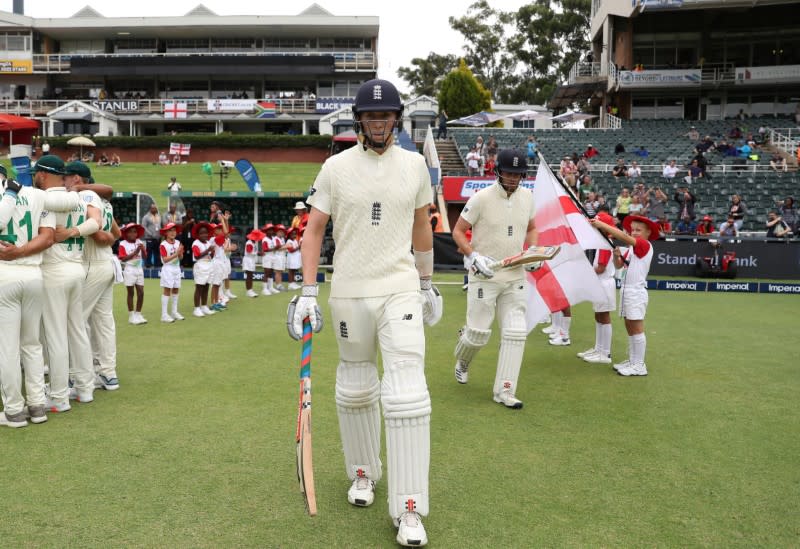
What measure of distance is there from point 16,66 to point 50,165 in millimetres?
58637

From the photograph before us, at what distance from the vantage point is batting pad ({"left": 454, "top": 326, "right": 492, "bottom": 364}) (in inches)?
267

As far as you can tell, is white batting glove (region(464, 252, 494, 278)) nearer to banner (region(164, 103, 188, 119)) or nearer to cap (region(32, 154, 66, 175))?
cap (region(32, 154, 66, 175))

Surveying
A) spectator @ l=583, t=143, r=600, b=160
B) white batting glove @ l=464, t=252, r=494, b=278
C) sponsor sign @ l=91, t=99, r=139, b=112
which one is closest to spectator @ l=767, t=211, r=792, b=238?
spectator @ l=583, t=143, r=600, b=160

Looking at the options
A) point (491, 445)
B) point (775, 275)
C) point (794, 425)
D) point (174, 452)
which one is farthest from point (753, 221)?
point (174, 452)

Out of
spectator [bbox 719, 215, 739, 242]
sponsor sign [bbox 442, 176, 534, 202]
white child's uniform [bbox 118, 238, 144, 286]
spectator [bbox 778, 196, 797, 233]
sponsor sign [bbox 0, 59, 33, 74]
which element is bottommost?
white child's uniform [bbox 118, 238, 144, 286]

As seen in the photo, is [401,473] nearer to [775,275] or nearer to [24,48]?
[775,275]

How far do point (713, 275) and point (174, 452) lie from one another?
56.8 feet

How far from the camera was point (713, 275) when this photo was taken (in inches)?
749

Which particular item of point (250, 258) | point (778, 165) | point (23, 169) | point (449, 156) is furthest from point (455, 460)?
point (449, 156)

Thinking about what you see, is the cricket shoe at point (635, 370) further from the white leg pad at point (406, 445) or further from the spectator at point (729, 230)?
the spectator at point (729, 230)

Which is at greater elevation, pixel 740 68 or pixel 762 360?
pixel 740 68

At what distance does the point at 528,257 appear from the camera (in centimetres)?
616

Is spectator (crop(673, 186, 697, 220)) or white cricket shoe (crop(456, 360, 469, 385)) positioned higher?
spectator (crop(673, 186, 697, 220))

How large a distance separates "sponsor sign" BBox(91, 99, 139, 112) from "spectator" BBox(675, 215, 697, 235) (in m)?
43.2
